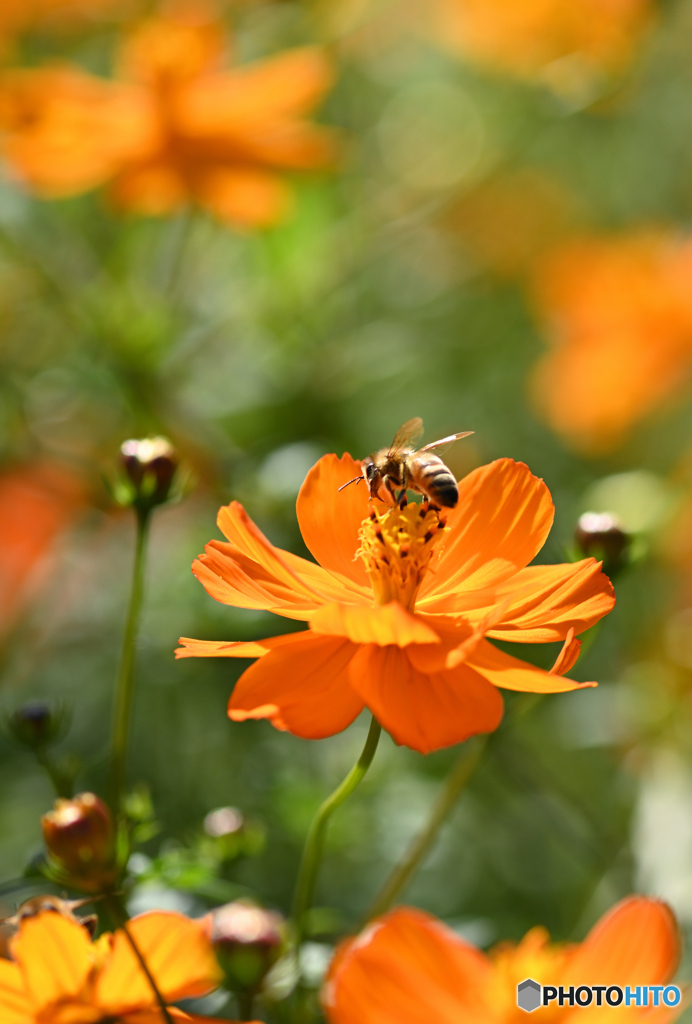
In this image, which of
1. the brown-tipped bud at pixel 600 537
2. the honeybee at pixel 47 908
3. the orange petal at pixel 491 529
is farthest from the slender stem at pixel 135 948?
the brown-tipped bud at pixel 600 537

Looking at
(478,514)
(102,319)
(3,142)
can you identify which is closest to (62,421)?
(102,319)

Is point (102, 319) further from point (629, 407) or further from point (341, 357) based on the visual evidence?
point (629, 407)

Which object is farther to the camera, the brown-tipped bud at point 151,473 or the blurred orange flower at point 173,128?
the blurred orange flower at point 173,128

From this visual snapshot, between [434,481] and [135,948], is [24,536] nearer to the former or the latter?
[434,481]

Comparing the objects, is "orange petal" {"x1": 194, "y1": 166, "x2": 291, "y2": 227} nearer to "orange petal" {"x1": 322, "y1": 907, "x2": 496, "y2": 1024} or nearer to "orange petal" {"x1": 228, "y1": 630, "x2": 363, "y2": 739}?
"orange petal" {"x1": 228, "y1": 630, "x2": 363, "y2": 739}

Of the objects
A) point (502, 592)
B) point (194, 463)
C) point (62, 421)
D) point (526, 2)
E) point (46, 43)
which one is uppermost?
point (46, 43)

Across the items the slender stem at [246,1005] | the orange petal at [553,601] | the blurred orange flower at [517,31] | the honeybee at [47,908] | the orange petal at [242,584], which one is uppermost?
the blurred orange flower at [517,31]

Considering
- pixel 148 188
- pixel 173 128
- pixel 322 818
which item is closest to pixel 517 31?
pixel 173 128

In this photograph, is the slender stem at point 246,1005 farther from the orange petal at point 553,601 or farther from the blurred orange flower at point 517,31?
the blurred orange flower at point 517,31
